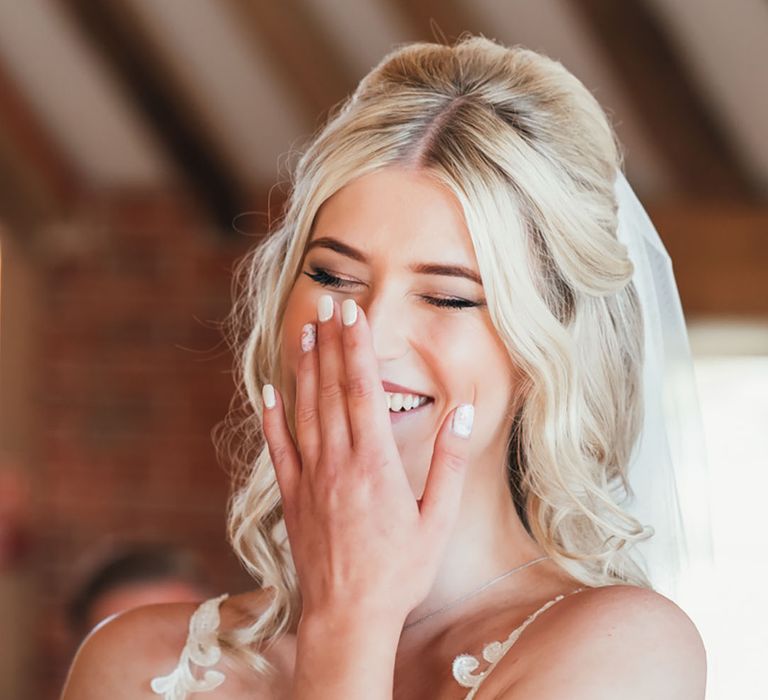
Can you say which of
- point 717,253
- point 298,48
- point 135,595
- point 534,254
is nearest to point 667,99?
point 717,253

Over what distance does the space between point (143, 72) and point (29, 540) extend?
207 centimetres

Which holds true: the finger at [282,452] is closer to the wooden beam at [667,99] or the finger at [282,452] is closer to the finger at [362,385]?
the finger at [362,385]

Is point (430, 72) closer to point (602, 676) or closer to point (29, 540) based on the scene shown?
point (602, 676)

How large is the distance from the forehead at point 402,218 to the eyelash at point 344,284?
0.13ft

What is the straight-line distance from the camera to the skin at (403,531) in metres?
1.20

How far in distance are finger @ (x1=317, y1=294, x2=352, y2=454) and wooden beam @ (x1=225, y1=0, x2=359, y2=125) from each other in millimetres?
3111

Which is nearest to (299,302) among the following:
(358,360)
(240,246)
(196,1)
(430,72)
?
(358,360)

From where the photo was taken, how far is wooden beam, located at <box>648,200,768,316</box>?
14.2 feet

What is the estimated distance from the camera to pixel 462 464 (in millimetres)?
1268

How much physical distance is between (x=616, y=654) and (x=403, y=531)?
23 cm

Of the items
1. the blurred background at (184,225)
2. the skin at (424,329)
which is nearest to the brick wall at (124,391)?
the blurred background at (184,225)

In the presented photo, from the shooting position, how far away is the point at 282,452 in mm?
1299

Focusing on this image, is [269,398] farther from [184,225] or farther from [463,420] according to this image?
[184,225]

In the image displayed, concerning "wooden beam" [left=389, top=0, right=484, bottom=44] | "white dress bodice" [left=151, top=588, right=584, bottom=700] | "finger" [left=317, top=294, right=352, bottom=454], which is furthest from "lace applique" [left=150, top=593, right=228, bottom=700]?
"wooden beam" [left=389, top=0, right=484, bottom=44]
